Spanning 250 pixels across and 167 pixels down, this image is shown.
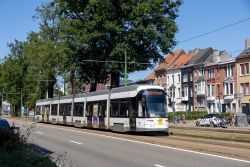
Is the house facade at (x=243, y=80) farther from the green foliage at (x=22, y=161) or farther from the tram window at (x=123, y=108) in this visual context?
the green foliage at (x=22, y=161)

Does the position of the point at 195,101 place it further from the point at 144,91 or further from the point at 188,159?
the point at 188,159

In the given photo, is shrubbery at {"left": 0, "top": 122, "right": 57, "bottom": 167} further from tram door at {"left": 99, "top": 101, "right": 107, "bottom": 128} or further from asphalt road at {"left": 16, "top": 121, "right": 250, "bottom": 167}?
tram door at {"left": 99, "top": 101, "right": 107, "bottom": 128}

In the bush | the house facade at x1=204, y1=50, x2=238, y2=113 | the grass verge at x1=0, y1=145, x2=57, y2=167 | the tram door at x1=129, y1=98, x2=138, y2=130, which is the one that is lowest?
the grass verge at x1=0, y1=145, x2=57, y2=167

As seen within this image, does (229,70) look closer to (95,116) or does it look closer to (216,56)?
(216,56)

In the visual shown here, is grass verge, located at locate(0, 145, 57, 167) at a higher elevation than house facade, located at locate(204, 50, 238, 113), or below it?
below

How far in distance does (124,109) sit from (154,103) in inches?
98.4

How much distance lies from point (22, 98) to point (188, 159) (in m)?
90.9

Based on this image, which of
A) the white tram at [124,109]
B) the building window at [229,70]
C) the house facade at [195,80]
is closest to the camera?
the white tram at [124,109]

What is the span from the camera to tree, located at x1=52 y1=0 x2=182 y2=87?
4528cm

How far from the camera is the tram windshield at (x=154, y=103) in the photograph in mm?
28211

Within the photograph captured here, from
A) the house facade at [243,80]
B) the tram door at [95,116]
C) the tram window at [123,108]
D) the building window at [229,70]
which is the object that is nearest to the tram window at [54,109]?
the tram door at [95,116]

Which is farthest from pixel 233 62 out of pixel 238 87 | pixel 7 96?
pixel 7 96

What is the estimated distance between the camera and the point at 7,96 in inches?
4131

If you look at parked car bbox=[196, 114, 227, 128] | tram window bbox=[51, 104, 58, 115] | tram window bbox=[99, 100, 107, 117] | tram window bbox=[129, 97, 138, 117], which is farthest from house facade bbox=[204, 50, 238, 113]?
tram window bbox=[129, 97, 138, 117]
